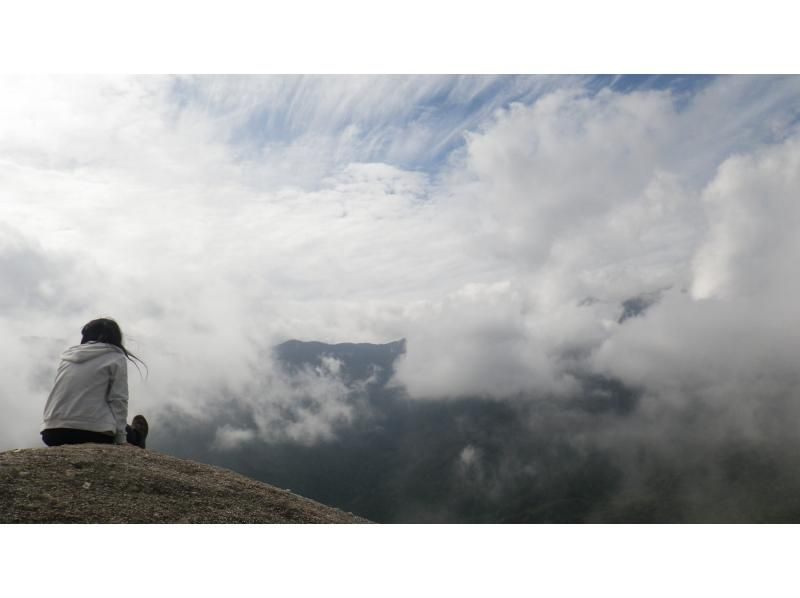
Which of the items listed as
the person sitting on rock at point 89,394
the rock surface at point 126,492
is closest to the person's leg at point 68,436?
the person sitting on rock at point 89,394

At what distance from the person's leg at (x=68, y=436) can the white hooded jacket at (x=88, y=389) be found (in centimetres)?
9

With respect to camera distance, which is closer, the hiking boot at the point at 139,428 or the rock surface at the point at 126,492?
the rock surface at the point at 126,492

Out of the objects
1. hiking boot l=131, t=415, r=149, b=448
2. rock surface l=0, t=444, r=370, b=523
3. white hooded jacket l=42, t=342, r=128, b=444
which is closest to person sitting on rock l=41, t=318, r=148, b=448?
white hooded jacket l=42, t=342, r=128, b=444

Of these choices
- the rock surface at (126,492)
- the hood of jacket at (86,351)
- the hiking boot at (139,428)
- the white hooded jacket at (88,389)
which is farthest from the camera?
the hiking boot at (139,428)

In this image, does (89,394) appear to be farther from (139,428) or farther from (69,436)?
(139,428)

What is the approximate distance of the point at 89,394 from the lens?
30.2 ft

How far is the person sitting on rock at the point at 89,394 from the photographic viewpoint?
9.20 metres

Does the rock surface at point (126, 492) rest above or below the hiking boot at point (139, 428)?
below

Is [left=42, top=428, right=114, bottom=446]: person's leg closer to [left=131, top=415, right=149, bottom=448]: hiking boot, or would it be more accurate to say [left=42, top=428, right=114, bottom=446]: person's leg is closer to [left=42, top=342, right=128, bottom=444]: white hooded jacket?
[left=42, top=342, right=128, bottom=444]: white hooded jacket

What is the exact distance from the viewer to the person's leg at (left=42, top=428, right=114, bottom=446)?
9344 millimetres

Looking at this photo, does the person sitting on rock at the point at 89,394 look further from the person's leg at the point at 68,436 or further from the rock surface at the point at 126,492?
the rock surface at the point at 126,492
